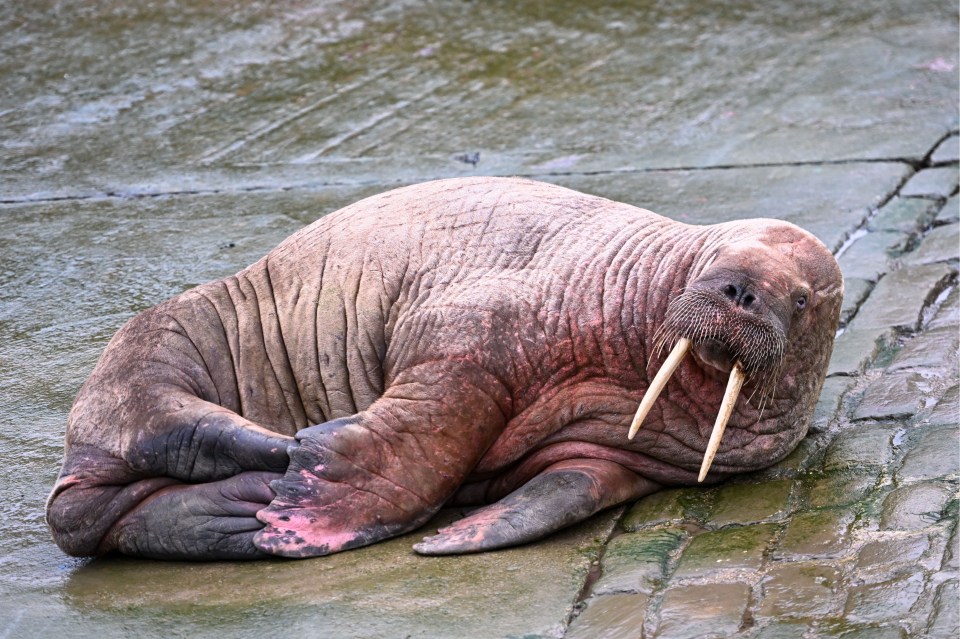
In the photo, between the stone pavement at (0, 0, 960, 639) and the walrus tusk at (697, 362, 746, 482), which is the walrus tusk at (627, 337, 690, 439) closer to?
the walrus tusk at (697, 362, 746, 482)

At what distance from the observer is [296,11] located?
35.2 feet

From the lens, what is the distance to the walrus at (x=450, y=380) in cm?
405

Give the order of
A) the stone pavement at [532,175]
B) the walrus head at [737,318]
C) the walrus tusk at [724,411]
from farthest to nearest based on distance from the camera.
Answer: the walrus head at [737,318]
the walrus tusk at [724,411]
the stone pavement at [532,175]

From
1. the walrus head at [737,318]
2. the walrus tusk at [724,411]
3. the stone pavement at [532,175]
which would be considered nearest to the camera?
the stone pavement at [532,175]

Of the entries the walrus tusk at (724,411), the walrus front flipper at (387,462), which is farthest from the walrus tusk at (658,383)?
the walrus front flipper at (387,462)

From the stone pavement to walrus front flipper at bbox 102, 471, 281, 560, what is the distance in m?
0.06

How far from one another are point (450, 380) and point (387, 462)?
1.06ft

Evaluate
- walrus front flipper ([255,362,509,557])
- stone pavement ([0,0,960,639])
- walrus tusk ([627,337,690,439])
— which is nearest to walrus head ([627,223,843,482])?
walrus tusk ([627,337,690,439])

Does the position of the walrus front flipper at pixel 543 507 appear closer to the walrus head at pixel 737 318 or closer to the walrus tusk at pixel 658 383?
the walrus head at pixel 737 318

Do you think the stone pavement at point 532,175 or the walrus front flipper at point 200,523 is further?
the walrus front flipper at point 200,523

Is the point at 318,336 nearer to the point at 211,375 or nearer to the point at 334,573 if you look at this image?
the point at 211,375

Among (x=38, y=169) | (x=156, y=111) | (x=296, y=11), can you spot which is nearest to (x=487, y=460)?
(x=38, y=169)

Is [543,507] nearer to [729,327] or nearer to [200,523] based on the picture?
[729,327]

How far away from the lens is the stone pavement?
3.64 metres
